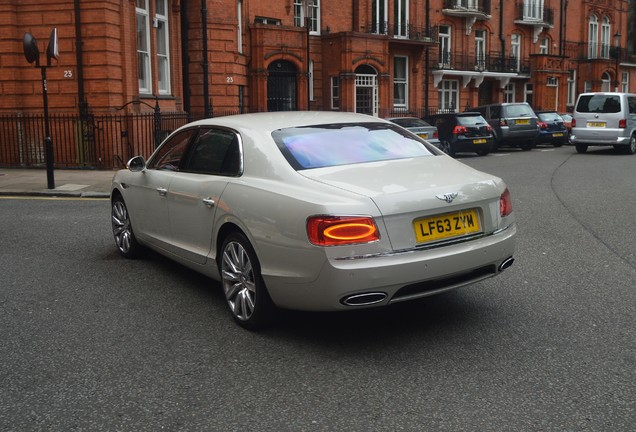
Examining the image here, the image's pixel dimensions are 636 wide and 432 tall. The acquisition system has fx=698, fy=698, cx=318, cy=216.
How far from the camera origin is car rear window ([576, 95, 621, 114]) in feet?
74.7

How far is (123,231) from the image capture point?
294 inches

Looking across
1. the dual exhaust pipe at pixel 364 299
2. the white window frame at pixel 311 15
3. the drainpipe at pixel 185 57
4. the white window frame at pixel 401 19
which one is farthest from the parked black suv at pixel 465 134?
the dual exhaust pipe at pixel 364 299

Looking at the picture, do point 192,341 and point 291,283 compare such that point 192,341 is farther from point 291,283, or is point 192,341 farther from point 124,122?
point 124,122

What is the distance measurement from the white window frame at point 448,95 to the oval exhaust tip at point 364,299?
3559 cm

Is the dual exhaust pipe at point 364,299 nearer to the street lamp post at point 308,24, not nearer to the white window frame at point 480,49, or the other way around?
the street lamp post at point 308,24

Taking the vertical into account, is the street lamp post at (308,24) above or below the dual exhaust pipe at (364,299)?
above

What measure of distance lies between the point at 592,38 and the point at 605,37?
2176 mm

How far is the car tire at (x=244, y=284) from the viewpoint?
15.9 feet

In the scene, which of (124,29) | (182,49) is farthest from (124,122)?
(182,49)

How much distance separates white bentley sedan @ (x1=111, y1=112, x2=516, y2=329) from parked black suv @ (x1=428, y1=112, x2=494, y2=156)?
18.2 metres

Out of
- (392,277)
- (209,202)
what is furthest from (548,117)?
(392,277)

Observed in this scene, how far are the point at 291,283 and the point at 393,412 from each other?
4.02 ft

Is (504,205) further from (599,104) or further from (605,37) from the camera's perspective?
(605,37)

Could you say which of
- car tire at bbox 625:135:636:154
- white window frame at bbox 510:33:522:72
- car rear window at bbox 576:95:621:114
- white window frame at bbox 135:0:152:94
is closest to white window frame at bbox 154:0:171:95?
white window frame at bbox 135:0:152:94
